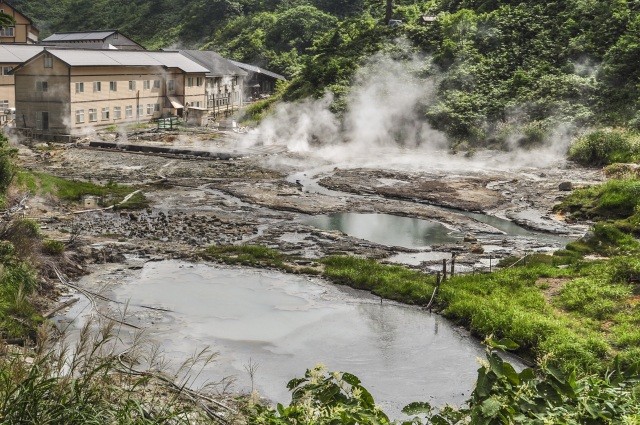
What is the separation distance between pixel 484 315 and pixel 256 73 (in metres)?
55.2

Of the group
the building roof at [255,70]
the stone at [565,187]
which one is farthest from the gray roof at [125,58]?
the stone at [565,187]

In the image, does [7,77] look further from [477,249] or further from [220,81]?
[477,249]

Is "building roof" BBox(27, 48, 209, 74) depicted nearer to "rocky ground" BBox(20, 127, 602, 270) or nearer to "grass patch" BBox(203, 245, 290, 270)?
"rocky ground" BBox(20, 127, 602, 270)

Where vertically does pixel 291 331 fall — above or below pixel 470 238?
below

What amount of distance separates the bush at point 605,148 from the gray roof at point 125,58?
102 feet

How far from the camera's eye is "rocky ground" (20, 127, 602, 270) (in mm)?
24984

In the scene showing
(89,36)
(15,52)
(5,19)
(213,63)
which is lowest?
(5,19)

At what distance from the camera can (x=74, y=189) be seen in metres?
32.2

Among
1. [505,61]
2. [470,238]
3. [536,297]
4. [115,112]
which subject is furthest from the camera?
[115,112]

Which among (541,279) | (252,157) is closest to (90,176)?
(252,157)

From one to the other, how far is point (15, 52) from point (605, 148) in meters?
39.5

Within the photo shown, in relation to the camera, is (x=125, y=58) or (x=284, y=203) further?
(x=125, y=58)

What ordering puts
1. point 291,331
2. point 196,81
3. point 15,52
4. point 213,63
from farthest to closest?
1. point 213,63
2. point 196,81
3. point 15,52
4. point 291,331

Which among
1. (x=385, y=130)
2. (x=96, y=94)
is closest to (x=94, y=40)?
(x=96, y=94)
